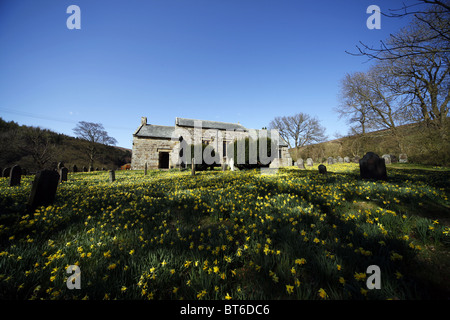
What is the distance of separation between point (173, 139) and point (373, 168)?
2202 cm

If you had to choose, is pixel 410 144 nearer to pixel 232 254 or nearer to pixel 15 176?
pixel 232 254

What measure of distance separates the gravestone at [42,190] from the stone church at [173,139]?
17077 mm

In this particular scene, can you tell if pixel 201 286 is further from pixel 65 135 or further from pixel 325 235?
pixel 65 135

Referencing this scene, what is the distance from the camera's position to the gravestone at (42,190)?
3776mm

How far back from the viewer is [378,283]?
1.46m

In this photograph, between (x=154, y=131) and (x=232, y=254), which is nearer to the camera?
(x=232, y=254)

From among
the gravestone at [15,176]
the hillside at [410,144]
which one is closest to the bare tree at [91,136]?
the gravestone at [15,176]

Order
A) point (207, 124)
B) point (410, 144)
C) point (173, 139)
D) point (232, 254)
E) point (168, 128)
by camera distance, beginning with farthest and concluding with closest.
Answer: point (207, 124), point (168, 128), point (173, 139), point (410, 144), point (232, 254)

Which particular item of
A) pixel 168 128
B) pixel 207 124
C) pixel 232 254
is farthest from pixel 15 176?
pixel 207 124

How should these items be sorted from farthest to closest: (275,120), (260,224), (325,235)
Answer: (275,120) < (260,224) < (325,235)

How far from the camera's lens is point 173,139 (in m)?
23.2

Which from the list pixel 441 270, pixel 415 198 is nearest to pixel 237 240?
pixel 441 270

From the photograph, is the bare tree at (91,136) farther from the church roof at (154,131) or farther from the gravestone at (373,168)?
the gravestone at (373,168)
